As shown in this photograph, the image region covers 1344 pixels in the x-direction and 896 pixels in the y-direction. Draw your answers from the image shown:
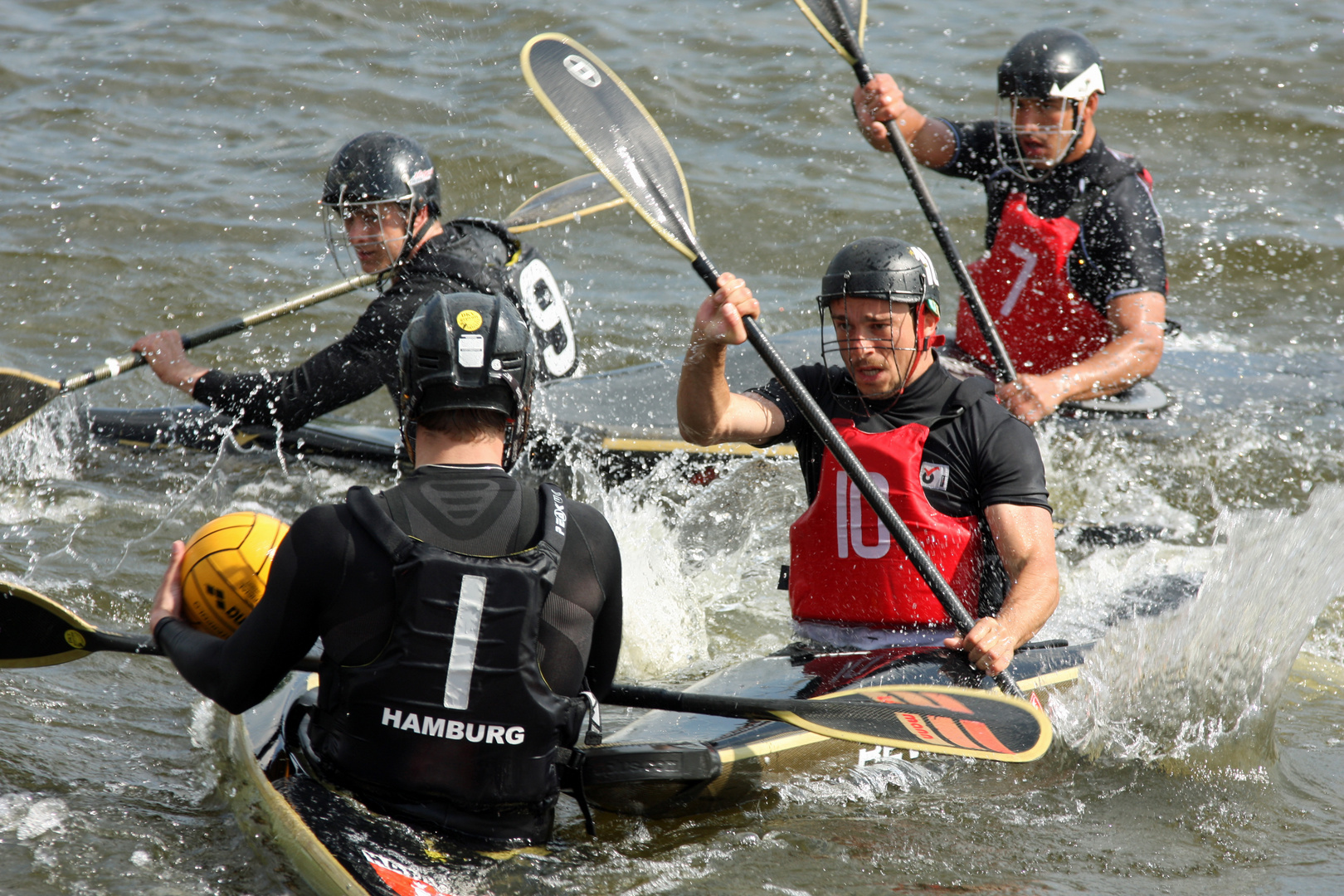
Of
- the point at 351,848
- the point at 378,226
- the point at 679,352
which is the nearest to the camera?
the point at 351,848

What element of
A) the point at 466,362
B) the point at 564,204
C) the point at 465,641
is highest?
the point at 564,204

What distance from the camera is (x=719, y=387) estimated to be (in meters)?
3.35

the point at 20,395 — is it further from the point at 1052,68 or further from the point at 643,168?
the point at 1052,68

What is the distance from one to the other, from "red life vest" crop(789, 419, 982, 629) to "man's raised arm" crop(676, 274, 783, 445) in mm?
234

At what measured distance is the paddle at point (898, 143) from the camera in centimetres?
490

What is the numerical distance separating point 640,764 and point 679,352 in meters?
5.12

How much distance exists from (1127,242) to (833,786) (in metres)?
2.96

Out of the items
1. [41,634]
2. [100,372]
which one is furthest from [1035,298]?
[100,372]

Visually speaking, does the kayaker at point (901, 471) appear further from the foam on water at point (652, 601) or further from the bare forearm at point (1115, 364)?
the bare forearm at point (1115, 364)

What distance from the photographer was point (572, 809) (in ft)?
10.5

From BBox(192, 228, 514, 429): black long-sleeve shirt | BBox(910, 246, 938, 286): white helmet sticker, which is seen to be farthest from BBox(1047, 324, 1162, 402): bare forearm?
BBox(192, 228, 514, 429): black long-sleeve shirt

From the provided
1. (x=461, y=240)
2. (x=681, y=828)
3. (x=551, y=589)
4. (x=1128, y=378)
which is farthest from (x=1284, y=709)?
(x=461, y=240)

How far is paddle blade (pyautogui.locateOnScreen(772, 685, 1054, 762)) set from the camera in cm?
295

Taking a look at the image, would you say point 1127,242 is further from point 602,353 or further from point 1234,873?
point 602,353
